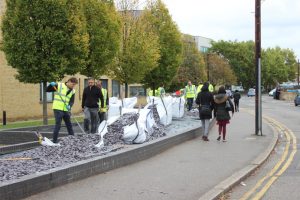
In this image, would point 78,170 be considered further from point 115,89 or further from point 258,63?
point 115,89

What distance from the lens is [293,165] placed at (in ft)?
36.0

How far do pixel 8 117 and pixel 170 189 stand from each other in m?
20.5

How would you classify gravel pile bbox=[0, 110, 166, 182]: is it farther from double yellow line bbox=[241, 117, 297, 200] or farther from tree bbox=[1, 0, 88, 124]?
tree bbox=[1, 0, 88, 124]

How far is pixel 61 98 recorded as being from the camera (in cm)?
1224

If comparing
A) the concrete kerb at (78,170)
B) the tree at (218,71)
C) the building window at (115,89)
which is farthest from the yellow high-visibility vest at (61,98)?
the tree at (218,71)

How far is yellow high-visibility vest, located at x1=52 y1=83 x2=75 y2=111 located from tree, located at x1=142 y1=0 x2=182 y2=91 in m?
18.8

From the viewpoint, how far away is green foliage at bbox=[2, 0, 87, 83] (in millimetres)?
16797

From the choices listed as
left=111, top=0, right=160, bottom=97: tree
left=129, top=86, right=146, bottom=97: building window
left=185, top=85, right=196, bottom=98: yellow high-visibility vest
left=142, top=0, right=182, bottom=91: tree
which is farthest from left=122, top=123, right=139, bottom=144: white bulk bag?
left=129, top=86, right=146, bottom=97: building window

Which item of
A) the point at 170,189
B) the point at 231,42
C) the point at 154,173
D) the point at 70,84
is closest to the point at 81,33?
the point at 70,84

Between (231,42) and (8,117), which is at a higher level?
(231,42)

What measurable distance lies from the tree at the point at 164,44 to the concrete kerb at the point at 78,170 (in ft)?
62.0

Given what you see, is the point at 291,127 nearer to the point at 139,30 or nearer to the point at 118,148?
the point at 139,30

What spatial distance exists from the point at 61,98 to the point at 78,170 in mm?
4265

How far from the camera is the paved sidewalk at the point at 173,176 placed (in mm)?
7415
